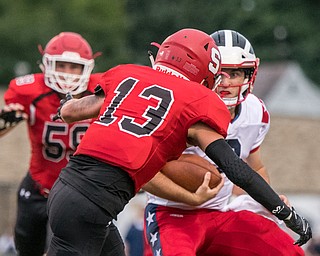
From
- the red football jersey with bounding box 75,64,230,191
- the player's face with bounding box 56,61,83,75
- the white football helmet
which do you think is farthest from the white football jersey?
the player's face with bounding box 56,61,83,75

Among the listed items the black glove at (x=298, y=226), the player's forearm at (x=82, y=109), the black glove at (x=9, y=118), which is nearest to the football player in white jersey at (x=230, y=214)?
the black glove at (x=298, y=226)

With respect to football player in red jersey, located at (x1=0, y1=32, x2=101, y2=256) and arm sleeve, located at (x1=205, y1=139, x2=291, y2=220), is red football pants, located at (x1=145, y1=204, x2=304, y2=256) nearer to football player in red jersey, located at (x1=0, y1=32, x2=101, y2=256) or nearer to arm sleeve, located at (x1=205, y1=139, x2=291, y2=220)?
arm sleeve, located at (x1=205, y1=139, x2=291, y2=220)

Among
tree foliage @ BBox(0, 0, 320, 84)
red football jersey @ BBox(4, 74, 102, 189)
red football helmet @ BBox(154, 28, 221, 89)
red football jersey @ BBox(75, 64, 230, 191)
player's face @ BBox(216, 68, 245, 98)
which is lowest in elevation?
tree foliage @ BBox(0, 0, 320, 84)

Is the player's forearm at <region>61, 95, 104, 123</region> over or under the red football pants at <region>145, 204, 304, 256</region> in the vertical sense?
over

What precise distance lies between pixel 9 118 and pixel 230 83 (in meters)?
1.60

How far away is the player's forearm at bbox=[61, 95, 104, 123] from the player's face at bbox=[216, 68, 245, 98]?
1.01 meters

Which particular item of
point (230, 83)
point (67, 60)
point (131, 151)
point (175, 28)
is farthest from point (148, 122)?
point (175, 28)

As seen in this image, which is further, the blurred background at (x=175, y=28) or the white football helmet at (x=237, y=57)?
the blurred background at (x=175, y=28)

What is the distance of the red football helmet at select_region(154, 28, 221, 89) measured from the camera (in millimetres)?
5254

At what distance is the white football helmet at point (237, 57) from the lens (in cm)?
613

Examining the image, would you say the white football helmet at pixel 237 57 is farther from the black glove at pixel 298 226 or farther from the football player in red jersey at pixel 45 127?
the football player in red jersey at pixel 45 127

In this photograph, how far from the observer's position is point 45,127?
702 cm

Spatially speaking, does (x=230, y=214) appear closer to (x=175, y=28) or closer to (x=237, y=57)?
(x=237, y=57)

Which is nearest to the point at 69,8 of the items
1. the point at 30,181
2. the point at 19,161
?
the point at 19,161
